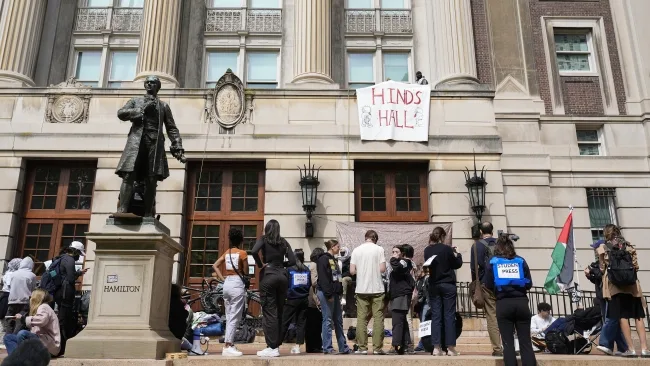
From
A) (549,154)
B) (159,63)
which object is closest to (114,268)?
(159,63)

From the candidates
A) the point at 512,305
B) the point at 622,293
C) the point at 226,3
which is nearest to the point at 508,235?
the point at 512,305

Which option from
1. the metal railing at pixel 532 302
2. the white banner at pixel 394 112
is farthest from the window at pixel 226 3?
the metal railing at pixel 532 302

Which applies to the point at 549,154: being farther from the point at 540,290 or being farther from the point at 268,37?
the point at 268,37

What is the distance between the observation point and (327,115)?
57.9 ft

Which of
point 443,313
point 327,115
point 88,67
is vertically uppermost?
point 88,67

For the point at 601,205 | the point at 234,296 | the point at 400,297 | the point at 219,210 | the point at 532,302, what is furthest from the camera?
the point at 601,205

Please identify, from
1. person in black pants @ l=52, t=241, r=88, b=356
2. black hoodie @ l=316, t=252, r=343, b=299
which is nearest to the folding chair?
black hoodie @ l=316, t=252, r=343, b=299

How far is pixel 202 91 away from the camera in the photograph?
1759cm

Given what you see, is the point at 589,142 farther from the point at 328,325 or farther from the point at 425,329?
the point at 328,325

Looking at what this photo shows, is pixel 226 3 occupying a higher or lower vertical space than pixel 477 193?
higher

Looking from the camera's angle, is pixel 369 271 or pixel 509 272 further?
pixel 369 271

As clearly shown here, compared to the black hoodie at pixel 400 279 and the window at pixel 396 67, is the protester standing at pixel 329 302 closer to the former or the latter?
the black hoodie at pixel 400 279

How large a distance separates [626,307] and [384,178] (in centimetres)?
987

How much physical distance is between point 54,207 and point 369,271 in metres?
12.2
